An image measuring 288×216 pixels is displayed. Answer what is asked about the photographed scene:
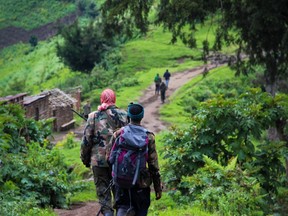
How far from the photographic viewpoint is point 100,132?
7.82 m

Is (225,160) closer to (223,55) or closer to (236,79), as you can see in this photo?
(236,79)

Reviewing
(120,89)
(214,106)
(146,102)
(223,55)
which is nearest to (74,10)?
(223,55)

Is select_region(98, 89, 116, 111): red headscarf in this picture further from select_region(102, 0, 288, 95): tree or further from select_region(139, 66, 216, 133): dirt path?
select_region(139, 66, 216, 133): dirt path

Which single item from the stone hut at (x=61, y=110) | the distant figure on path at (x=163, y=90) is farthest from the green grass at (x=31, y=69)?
the distant figure on path at (x=163, y=90)

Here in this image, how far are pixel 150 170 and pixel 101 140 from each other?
5.12 ft

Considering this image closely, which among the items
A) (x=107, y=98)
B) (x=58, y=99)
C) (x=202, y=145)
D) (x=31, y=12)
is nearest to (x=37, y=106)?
(x=58, y=99)

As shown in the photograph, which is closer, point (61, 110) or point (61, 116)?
point (61, 116)

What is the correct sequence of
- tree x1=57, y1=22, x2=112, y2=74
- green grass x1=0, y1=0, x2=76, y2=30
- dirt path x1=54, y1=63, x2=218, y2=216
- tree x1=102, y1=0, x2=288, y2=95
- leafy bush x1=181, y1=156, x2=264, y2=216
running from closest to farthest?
leafy bush x1=181, y1=156, x2=264, y2=216 → dirt path x1=54, y1=63, x2=218, y2=216 → tree x1=102, y1=0, x2=288, y2=95 → tree x1=57, y1=22, x2=112, y2=74 → green grass x1=0, y1=0, x2=76, y2=30

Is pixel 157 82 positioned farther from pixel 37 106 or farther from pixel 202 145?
pixel 202 145

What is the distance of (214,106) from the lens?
10.4 m

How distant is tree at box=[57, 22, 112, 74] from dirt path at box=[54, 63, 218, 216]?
25.0 ft

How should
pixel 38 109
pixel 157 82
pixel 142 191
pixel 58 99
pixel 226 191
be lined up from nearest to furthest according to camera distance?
1. pixel 142 191
2. pixel 226 191
3. pixel 38 109
4. pixel 58 99
5. pixel 157 82

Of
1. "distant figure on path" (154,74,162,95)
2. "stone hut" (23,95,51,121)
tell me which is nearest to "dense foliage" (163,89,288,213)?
"stone hut" (23,95,51,121)

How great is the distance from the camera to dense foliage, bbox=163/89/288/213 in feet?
33.0
